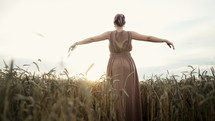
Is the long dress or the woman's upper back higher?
the woman's upper back

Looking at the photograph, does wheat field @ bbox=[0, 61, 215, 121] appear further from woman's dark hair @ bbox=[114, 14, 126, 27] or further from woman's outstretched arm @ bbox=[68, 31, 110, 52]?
woman's dark hair @ bbox=[114, 14, 126, 27]

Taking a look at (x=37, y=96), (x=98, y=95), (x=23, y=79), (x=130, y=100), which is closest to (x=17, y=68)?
(x=23, y=79)

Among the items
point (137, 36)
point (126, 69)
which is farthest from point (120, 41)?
point (126, 69)

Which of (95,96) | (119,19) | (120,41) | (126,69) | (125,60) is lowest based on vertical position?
(95,96)

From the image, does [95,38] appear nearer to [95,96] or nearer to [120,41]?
[120,41]

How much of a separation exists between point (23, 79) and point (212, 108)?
250cm

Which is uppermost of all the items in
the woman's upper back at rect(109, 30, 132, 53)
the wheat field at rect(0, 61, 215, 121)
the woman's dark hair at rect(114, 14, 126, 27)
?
the woman's dark hair at rect(114, 14, 126, 27)

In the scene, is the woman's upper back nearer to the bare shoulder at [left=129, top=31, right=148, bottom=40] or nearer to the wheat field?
the bare shoulder at [left=129, top=31, right=148, bottom=40]

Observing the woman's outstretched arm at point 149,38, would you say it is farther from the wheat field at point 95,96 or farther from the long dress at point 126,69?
the wheat field at point 95,96

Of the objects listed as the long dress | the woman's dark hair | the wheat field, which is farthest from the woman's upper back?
the wheat field

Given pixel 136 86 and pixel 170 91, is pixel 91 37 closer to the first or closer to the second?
pixel 136 86

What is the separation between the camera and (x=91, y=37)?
4949mm

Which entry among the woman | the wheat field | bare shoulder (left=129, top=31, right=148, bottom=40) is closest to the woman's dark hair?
the woman

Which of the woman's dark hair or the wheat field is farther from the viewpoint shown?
the woman's dark hair
